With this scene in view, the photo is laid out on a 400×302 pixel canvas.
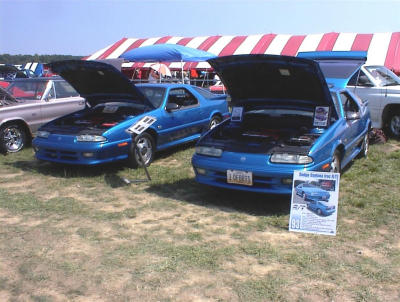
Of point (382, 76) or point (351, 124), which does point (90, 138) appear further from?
point (382, 76)

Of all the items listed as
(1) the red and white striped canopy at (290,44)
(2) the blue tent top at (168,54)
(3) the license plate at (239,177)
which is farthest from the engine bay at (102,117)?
(1) the red and white striped canopy at (290,44)

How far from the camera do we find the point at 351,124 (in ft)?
19.5

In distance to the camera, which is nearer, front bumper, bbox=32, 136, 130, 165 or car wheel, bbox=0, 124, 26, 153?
front bumper, bbox=32, 136, 130, 165

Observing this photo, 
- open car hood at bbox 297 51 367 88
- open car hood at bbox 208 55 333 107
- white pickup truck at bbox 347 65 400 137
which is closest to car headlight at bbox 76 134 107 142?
open car hood at bbox 208 55 333 107

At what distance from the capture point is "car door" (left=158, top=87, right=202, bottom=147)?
24.2ft

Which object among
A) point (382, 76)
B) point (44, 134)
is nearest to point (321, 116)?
point (44, 134)

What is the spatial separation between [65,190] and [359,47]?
16677mm

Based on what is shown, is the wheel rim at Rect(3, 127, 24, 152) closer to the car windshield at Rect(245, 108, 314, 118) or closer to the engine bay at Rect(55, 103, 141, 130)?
the engine bay at Rect(55, 103, 141, 130)

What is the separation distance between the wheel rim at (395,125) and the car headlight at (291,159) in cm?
519

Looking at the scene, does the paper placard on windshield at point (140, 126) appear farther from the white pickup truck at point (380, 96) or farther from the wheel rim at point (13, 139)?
the white pickup truck at point (380, 96)

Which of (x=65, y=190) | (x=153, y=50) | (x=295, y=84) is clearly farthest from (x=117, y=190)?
(x=153, y=50)

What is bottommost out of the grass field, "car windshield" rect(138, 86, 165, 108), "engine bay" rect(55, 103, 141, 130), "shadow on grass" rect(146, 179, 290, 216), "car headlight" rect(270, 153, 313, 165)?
"shadow on grass" rect(146, 179, 290, 216)

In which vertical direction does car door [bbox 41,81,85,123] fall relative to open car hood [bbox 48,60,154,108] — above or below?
below

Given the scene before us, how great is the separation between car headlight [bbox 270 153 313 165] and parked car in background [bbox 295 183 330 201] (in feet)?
1.30
